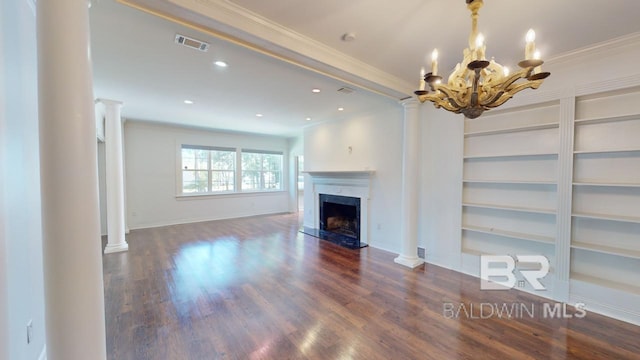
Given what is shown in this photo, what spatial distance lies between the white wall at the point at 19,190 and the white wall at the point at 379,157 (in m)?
3.90

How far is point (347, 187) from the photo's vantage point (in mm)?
5410

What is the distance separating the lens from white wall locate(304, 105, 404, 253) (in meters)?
4.47

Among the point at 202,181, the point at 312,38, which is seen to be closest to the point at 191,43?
the point at 312,38

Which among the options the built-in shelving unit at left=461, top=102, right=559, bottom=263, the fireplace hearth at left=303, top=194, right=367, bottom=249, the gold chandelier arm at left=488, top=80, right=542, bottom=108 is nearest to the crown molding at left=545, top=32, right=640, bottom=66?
the built-in shelving unit at left=461, top=102, right=559, bottom=263

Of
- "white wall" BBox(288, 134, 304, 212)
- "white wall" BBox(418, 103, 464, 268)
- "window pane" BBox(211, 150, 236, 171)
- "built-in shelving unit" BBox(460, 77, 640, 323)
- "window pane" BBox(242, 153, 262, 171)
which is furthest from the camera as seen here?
"white wall" BBox(288, 134, 304, 212)

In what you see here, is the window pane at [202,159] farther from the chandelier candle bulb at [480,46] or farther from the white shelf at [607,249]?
the white shelf at [607,249]

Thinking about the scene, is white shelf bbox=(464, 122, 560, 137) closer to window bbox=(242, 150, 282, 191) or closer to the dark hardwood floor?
the dark hardwood floor

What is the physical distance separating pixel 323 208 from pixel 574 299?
14.2 feet

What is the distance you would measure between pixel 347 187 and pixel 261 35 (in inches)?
148

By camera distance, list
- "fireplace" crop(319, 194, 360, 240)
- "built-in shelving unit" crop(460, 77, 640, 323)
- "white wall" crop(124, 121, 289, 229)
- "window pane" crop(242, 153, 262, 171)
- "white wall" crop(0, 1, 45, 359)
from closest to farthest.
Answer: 1. "white wall" crop(0, 1, 45, 359)
2. "built-in shelving unit" crop(460, 77, 640, 323)
3. "fireplace" crop(319, 194, 360, 240)
4. "white wall" crop(124, 121, 289, 229)
5. "window pane" crop(242, 153, 262, 171)

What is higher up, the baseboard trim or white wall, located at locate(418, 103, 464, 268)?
white wall, located at locate(418, 103, 464, 268)

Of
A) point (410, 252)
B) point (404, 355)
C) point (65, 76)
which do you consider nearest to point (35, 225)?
point (65, 76)

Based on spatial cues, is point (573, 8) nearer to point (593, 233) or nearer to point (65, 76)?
point (593, 233)

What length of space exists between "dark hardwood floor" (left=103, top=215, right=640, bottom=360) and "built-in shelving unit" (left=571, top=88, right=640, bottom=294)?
53 cm
